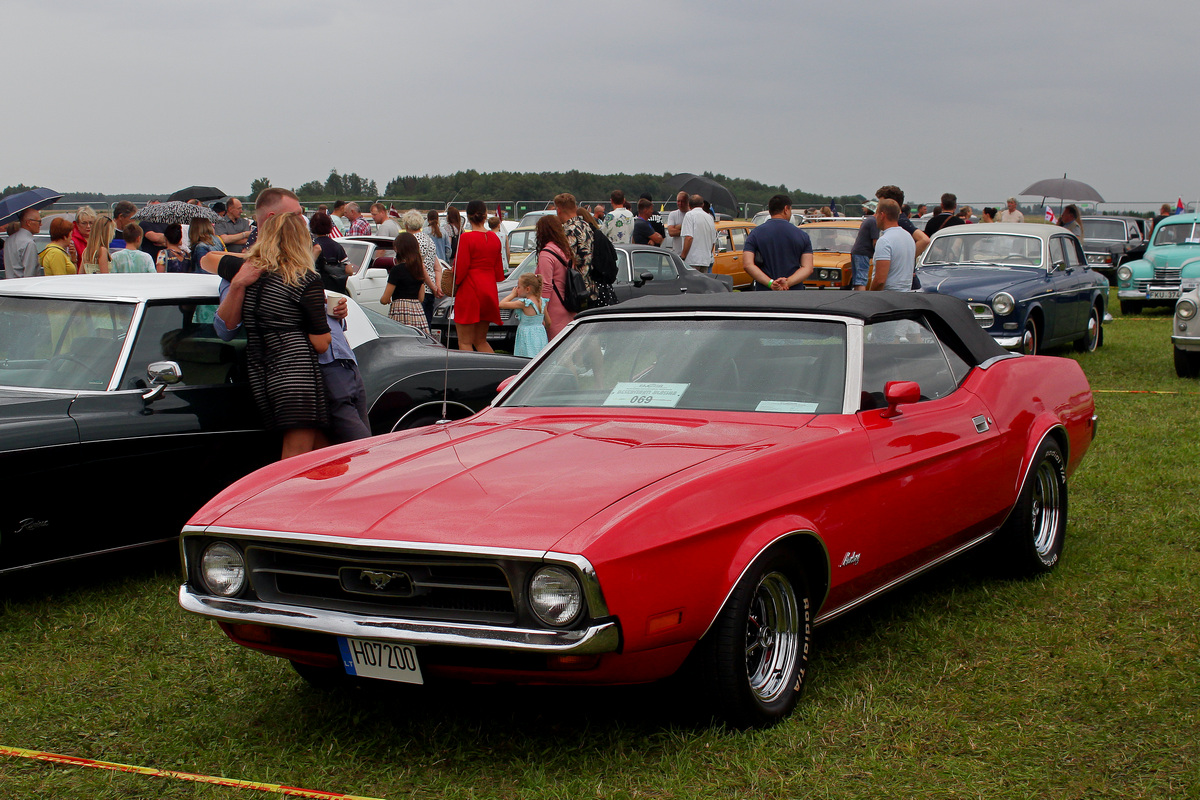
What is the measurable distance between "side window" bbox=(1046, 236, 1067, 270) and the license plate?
12338 mm

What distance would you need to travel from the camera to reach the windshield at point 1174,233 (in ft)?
68.7

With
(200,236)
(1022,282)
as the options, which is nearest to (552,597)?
(200,236)

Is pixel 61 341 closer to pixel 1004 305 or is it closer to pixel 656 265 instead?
pixel 1004 305

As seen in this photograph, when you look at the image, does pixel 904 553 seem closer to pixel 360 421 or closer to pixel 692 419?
pixel 692 419

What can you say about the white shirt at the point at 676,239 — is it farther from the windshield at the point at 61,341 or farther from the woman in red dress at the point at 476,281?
the windshield at the point at 61,341

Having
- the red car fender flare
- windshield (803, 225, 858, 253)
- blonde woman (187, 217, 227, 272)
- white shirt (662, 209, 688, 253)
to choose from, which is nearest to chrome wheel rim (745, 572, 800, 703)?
the red car fender flare

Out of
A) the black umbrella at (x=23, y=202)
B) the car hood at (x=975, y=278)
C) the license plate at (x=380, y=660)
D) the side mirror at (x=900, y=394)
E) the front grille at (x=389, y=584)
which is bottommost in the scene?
the license plate at (x=380, y=660)

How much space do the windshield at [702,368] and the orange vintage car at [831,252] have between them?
39.9ft

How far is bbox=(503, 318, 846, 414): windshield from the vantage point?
433cm

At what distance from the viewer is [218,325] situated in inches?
214

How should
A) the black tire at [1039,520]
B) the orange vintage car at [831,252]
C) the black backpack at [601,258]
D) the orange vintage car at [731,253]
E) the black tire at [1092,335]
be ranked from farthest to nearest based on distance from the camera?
the orange vintage car at [731,253] < the orange vintage car at [831,252] < the black tire at [1092,335] < the black backpack at [601,258] < the black tire at [1039,520]

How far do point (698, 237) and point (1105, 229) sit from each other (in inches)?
683

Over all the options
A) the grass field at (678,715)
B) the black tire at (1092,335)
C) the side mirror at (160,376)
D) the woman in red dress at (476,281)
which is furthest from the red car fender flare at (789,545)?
the black tire at (1092,335)

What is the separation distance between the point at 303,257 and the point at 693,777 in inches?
127
